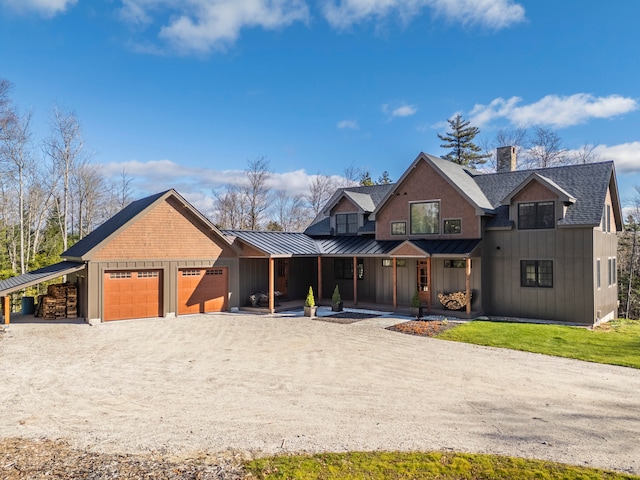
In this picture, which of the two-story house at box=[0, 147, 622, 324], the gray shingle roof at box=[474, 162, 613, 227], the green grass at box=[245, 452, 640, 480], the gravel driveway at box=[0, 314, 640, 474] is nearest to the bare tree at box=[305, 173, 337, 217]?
the two-story house at box=[0, 147, 622, 324]

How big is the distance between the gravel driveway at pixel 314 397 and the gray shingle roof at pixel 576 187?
24.9 ft

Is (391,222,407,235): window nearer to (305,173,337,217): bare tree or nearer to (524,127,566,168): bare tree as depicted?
(524,127,566,168): bare tree

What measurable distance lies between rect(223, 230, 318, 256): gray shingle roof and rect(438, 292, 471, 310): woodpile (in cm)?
679

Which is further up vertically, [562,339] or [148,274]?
[148,274]

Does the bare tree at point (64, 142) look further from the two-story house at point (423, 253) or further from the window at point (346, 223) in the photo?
the window at point (346, 223)

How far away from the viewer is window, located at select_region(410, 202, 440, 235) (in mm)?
19719

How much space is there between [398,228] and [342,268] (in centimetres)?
403

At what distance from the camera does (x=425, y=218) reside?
65.9 ft

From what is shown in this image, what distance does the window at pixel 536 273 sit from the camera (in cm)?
1692

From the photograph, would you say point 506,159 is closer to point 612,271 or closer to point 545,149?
point 612,271

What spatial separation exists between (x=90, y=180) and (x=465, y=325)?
3114 cm

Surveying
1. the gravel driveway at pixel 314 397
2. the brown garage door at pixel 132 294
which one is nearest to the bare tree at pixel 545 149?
the gravel driveway at pixel 314 397

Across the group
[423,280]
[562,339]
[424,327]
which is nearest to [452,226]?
[423,280]

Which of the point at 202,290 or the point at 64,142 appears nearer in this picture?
the point at 202,290
